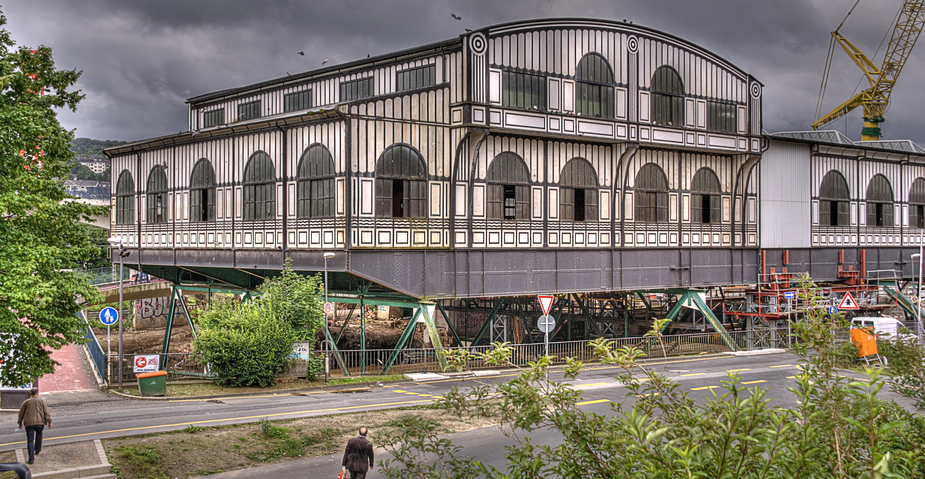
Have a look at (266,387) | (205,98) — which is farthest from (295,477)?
(205,98)

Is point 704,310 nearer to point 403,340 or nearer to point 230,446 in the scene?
point 403,340

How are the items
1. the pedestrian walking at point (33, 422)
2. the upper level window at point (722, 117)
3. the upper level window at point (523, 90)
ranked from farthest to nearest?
1. the upper level window at point (722, 117)
2. the upper level window at point (523, 90)
3. the pedestrian walking at point (33, 422)

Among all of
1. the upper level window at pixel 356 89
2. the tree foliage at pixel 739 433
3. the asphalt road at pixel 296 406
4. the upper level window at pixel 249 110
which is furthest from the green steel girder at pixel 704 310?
the tree foliage at pixel 739 433

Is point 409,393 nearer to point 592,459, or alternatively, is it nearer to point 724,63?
point 592,459

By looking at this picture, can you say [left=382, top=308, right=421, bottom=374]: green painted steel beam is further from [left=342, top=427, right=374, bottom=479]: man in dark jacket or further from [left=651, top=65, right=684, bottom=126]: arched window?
[left=342, top=427, right=374, bottom=479]: man in dark jacket

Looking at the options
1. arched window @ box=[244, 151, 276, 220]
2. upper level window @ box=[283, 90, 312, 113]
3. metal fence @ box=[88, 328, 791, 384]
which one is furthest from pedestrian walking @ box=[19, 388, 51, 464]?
upper level window @ box=[283, 90, 312, 113]

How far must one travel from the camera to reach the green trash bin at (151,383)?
25.6 m

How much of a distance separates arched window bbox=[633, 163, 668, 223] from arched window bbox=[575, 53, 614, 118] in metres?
4.04

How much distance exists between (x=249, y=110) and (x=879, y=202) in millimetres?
41737

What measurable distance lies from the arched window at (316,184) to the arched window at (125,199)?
16.7 metres

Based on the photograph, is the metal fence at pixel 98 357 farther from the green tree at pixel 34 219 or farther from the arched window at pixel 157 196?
the green tree at pixel 34 219

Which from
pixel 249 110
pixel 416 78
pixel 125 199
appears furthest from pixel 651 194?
pixel 125 199

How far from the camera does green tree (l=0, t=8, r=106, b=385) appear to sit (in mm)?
13688

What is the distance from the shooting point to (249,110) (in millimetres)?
45625
